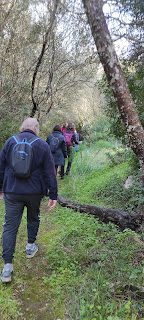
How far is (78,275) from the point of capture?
2.77 m

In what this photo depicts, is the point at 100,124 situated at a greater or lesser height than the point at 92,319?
greater

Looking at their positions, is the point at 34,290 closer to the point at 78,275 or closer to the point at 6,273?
the point at 6,273

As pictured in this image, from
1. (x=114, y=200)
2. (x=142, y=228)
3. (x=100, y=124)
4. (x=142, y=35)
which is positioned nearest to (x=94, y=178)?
(x=114, y=200)

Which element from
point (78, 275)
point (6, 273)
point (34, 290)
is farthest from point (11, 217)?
point (78, 275)

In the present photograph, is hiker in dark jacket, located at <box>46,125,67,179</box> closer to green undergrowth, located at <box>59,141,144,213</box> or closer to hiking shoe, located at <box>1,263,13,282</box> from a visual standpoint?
green undergrowth, located at <box>59,141,144,213</box>

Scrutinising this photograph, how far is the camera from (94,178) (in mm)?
7352

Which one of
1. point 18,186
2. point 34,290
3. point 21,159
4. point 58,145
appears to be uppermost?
point 21,159

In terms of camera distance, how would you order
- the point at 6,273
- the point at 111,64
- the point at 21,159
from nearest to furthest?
the point at 21,159 → the point at 6,273 → the point at 111,64

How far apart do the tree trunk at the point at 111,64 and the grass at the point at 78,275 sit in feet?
5.25

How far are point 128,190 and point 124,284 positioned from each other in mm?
2992

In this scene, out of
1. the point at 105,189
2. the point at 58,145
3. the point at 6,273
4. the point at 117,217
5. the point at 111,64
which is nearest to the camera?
the point at 6,273

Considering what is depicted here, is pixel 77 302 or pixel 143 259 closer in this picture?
pixel 77 302

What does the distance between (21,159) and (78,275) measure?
1.57 meters

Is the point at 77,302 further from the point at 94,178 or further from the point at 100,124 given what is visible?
the point at 100,124
